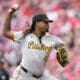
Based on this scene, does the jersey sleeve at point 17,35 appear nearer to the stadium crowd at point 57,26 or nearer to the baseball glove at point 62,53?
the baseball glove at point 62,53

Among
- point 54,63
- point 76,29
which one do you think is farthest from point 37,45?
point 76,29

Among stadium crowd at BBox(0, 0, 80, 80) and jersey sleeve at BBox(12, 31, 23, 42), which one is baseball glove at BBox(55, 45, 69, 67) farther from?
stadium crowd at BBox(0, 0, 80, 80)

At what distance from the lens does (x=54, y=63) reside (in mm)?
15398

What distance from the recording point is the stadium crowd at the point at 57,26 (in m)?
14.6

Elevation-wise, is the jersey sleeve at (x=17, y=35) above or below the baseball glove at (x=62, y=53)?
above

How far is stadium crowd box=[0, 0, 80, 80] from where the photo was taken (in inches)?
575

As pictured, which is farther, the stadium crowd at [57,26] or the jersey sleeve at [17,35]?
the stadium crowd at [57,26]

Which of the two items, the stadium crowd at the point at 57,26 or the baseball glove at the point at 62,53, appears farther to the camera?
the stadium crowd at the point at 57,26

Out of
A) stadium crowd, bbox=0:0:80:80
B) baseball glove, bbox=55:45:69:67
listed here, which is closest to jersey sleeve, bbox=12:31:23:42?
baseball glove, bbox=55:45:69:67

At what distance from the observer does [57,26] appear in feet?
56.7

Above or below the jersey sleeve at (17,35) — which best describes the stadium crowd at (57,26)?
below

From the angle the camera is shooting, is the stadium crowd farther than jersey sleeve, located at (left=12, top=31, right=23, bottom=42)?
Yes

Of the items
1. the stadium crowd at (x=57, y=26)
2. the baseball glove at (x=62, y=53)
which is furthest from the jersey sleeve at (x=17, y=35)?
the stadium crowd at (x=57, y=26)

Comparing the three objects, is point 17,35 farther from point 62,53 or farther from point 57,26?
point 57,26
